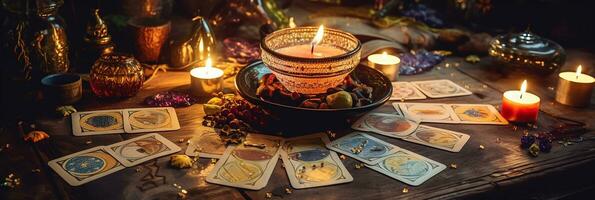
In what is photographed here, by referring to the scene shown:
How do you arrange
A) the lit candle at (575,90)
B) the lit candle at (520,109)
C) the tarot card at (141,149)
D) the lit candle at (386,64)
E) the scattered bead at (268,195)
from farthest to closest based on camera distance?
the lit candle at (386,64) < the lit candle at (575,90) < the lit candle at (520,109) < the tarot card at (141,149) < the scattered bead at (268,195)

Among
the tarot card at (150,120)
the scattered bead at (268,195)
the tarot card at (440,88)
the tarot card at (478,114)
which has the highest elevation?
the tarot card at (150,120)

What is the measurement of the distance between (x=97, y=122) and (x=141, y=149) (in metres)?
0.19

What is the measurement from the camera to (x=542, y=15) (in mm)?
2240

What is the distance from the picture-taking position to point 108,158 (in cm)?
123

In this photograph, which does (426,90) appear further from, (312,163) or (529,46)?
(312,163)

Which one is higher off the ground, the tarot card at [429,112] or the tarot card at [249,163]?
the tarot card at [249,163]

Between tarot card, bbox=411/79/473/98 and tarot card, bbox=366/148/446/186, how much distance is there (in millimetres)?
405

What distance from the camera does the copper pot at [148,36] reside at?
1.73 meters

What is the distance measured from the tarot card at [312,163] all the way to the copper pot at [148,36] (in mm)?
640

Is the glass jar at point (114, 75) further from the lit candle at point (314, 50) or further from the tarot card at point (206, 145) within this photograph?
the lit candle at point (314, 50)

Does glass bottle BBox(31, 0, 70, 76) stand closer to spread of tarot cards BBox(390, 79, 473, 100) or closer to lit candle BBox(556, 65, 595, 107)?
spread of tarot cards BBox(390, 79, 473, 100)

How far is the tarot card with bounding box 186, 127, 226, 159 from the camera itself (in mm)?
1271

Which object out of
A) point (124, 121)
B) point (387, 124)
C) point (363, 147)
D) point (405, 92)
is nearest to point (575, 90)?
point (405, 92)

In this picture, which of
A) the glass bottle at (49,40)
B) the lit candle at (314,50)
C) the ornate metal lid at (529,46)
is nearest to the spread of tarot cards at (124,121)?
the glass bottle at (49,40)
